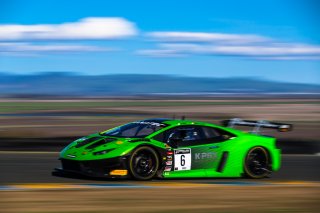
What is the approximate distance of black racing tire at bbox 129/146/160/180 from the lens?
11219 mm

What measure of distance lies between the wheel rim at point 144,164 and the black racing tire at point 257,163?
199 centimetres

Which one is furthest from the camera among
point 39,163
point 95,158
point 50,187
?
point 39,163

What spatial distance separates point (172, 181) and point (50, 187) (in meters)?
2.24

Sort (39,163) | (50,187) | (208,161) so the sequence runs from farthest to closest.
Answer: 1. (39,163)
2. (208,161)
3. (50,187)

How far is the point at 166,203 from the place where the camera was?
8844 millimetres

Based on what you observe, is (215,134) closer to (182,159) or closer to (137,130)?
(182,159)

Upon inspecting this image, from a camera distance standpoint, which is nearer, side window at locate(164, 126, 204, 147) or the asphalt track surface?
the asphalt track surface

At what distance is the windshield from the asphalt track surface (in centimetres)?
90

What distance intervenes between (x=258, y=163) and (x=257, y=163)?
2 centimetres

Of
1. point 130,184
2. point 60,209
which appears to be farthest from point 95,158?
point 60,209

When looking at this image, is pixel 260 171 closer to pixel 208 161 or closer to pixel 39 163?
pixel 208 161

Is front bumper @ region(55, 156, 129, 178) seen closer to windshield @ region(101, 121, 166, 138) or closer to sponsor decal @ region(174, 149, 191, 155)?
windshield @ region(101, 121, 166, 138)

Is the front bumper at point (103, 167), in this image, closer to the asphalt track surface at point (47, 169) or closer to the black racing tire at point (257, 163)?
the asphalt track surface at point (47, 169)

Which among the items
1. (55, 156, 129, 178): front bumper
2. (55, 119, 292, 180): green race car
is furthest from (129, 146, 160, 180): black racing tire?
(55, 156, 129, 178): front bumper
